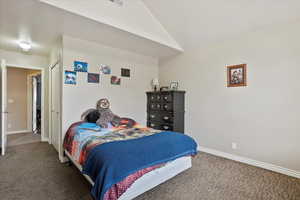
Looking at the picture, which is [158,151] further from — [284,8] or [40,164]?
[284,8]

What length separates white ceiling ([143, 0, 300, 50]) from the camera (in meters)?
2.39

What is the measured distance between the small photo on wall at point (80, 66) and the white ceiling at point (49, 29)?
1.71ft

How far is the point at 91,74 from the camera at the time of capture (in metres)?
3.38

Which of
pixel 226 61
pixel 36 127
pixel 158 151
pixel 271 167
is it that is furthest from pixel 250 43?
pixel 36 127

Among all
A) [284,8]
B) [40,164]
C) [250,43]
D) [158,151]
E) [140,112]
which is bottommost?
[40,164]

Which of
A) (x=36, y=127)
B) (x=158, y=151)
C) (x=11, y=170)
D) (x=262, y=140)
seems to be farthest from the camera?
(x=36, y=127)

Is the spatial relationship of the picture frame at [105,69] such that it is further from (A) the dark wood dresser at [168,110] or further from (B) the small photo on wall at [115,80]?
(A) the dark wood dresser at [168,110]

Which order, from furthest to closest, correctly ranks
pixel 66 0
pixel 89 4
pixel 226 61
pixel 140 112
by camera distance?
1. pixel 140 112
2. pixel 226 61
3. pixel 89 4
4. pixel 66 0

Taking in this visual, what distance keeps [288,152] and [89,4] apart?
13.1 ft

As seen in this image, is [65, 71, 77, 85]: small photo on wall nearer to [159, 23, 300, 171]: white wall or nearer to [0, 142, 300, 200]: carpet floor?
[0, 142, 300, 200]: carpet floor

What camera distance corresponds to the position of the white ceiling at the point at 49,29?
2209 mm

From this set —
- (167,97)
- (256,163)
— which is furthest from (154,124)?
(256,163)

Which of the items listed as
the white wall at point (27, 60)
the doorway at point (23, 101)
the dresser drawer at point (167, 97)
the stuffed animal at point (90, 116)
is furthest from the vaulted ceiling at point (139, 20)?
the doorway at point (23, 101)

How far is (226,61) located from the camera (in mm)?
3248
